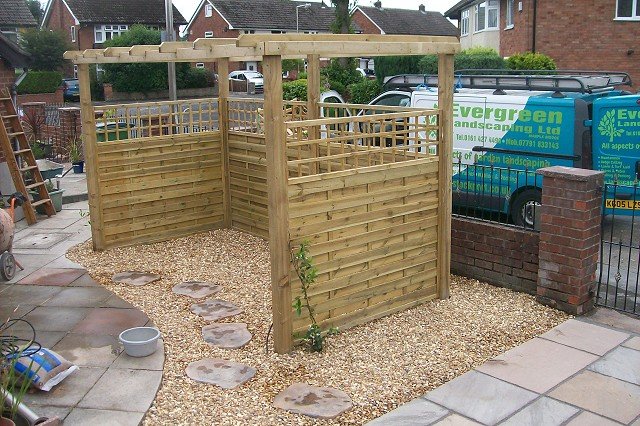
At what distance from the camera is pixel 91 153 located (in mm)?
8898

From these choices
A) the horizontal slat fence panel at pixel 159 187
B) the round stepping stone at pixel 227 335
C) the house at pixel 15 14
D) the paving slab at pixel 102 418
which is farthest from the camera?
the house at pixel 15 14

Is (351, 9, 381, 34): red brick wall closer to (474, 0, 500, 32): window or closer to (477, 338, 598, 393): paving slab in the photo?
(474, 0, 500, 32): window

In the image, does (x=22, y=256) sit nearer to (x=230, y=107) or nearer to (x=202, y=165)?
(x=202, y=165)

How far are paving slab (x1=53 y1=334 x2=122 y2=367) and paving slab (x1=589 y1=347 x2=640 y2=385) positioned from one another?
3.94m

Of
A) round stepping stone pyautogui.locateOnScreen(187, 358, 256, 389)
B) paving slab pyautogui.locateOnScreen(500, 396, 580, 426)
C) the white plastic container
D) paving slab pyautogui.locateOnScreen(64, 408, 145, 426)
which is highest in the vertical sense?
the white plastic container

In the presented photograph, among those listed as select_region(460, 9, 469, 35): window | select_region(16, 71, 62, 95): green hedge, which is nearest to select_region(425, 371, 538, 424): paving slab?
select_region(460, 9, 469, 35): window

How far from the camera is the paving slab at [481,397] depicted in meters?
4.86

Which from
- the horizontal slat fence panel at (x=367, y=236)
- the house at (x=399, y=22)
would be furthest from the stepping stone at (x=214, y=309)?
the house at (x=399, y=22)

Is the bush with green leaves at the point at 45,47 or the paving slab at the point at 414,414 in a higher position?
the bush with green leaves at the point at 45,47

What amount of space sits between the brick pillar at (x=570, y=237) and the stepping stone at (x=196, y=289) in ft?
11.4

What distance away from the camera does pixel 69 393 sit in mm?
5066

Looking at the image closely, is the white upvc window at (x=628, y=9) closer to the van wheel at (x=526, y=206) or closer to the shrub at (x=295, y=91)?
the shrub at (x=295, y=91)

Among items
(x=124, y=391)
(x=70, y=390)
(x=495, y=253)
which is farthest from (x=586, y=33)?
(x=70, y=390)

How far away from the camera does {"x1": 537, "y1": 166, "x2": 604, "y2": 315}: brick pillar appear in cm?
659
